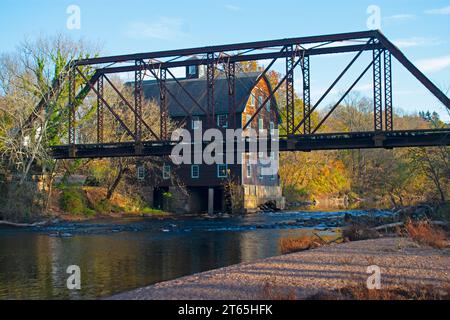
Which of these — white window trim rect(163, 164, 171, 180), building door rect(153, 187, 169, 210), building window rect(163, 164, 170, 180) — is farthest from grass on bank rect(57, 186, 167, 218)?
white window trim rect(163, 164, 171, 180)

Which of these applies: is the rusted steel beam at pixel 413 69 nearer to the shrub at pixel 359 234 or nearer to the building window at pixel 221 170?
the shrub at pixel 359 234

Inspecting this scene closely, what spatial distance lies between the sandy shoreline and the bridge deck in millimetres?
17182

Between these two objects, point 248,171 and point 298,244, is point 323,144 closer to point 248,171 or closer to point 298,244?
point 298,244

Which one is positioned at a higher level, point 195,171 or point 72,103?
point 72,103

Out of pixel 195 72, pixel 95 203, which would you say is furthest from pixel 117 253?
pixel 195 72

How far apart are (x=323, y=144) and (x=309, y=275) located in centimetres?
2554

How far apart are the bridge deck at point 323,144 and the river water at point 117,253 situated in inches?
223

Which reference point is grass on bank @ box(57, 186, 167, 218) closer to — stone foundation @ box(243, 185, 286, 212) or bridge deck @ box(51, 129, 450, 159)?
bridge deck @ box(51, 129, 450, 159)

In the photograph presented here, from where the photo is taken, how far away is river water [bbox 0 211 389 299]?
18422 millimetres

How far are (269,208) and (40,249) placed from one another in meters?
44.5

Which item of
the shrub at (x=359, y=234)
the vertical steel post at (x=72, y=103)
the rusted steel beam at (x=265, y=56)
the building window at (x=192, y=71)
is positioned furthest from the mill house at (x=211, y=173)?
the shrub at (x=359, y=234)

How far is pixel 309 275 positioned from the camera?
16.2m
